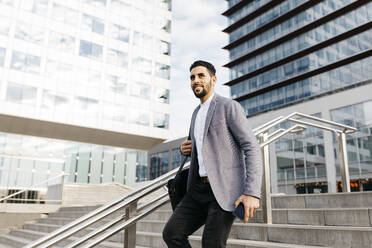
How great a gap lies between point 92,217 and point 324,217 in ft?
8.89

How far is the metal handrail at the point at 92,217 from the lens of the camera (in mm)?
2614

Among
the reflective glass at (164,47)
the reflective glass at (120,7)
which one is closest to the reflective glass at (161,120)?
the reflective glass at (164,47)

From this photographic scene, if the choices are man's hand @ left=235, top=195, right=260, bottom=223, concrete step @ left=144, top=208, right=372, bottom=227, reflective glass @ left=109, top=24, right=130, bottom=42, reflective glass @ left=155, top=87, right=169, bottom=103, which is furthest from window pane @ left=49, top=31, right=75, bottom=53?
man's hand @ left=235, top=195, right=260, bottom=223

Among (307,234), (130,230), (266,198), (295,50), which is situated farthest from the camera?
(295,50)

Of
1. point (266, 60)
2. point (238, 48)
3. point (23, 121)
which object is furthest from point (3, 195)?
point (238, 48)

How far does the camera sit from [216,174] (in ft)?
6.97

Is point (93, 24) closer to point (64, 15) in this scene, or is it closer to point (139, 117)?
point (64, 15)

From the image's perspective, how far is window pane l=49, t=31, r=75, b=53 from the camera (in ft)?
81.3

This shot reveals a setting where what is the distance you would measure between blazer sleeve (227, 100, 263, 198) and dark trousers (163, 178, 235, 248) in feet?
0.71

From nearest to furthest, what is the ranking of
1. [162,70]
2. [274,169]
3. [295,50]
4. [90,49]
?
[90,49], [162,70], [274,169], [295,50]

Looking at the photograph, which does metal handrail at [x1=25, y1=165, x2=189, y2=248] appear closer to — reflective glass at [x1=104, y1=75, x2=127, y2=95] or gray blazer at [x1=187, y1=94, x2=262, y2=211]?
gray blazer at [x1=187, y1=94, x2=262, y2=211]

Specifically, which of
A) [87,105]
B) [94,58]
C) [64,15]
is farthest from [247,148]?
[64,15]

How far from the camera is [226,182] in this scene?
2.10 m

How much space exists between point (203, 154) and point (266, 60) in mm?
38799
